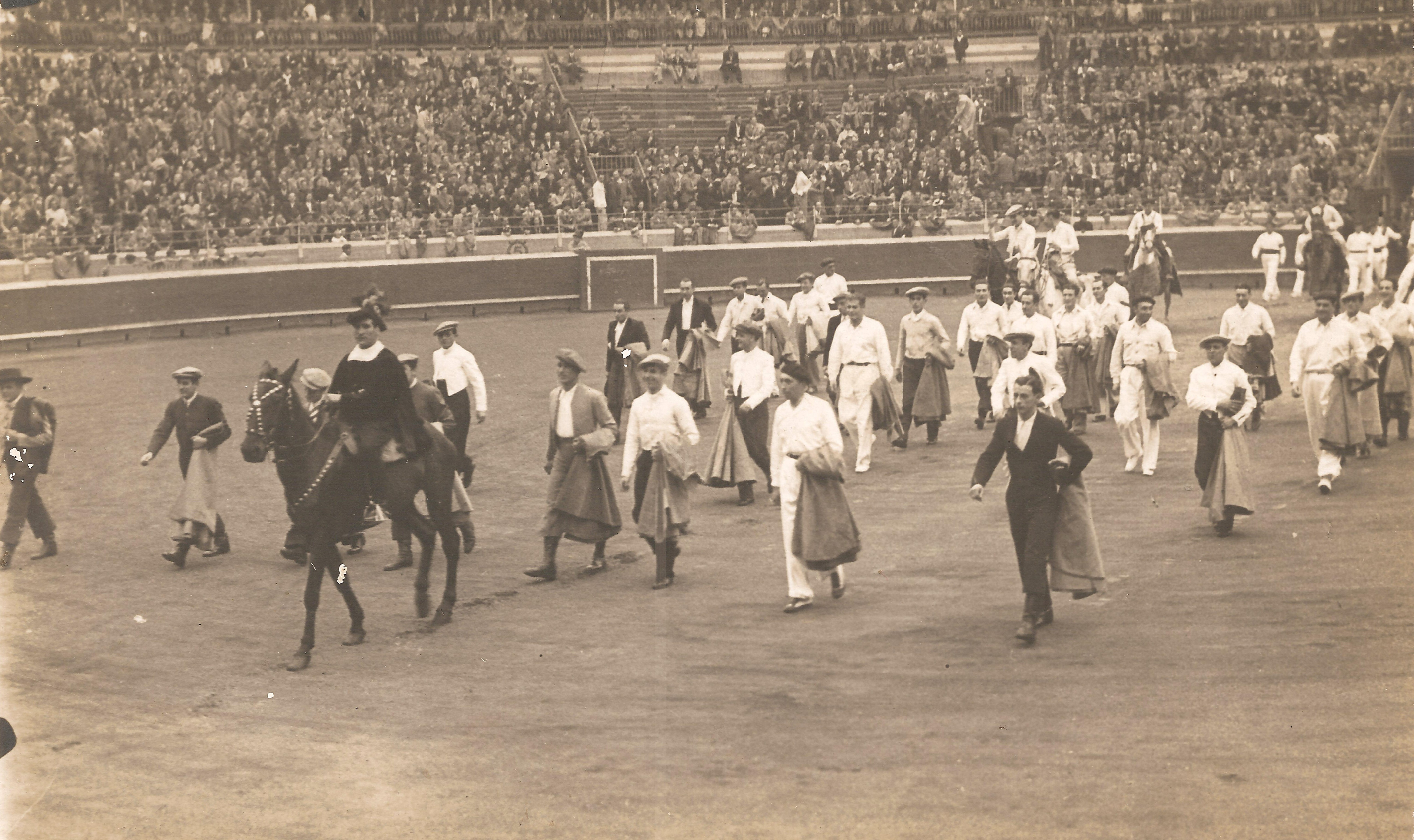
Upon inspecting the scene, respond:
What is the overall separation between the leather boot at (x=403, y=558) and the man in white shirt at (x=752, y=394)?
3.18 m

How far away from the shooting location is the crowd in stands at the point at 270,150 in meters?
28.8

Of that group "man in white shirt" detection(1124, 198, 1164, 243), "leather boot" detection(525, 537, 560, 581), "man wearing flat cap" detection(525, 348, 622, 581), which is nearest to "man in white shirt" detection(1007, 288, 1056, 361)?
"man wearing flat cap" detection(525, 348, 622, 581)

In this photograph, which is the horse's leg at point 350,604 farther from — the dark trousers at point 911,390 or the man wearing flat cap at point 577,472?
the dark trousers at point 911,390

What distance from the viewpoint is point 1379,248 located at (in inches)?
1032

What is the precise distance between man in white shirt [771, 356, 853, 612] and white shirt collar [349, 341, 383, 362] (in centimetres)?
272

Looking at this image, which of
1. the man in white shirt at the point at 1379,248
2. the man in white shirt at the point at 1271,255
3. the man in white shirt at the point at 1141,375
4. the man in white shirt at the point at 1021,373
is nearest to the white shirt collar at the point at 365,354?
the man in white shirt at the point at 1021,373

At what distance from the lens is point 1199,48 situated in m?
37.3

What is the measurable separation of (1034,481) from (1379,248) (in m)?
19.1

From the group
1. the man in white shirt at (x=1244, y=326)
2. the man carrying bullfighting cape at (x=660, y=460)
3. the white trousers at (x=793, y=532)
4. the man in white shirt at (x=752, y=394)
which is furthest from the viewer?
the man in white shirt at (x=1244, y=326)

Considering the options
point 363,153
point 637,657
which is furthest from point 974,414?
point 363,153

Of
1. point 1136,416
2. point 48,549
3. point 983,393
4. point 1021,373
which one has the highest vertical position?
point 1021,373

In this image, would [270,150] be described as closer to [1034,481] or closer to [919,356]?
[919,356]

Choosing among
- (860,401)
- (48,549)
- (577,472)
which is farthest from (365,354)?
(860,401)

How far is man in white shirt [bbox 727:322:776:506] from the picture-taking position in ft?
45.3
